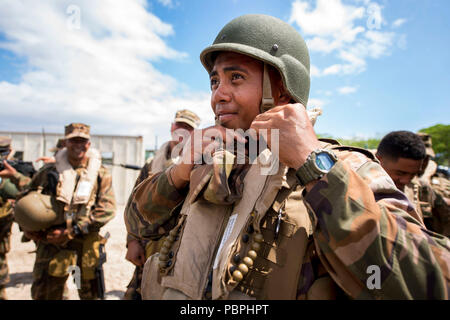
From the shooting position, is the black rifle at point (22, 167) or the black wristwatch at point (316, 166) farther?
the black rifle at point (22, 167)

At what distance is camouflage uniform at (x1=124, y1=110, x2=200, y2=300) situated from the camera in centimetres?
201

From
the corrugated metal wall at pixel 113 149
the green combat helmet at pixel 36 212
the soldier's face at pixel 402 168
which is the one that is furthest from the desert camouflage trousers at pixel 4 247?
the corrugated metal wall at pixel 113 149

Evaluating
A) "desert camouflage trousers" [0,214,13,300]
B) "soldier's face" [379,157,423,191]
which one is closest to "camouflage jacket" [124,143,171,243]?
"soldier's face" [379,157,423,191]

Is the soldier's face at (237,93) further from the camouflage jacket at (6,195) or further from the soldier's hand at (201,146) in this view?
the camouflage jacket at (6,195)

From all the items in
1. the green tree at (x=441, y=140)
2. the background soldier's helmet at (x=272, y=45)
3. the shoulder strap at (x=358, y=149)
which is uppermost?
the green tree at (x=441, y=140)

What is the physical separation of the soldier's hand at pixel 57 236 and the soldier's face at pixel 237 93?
4378 mm

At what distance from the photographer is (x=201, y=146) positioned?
68.4 inches

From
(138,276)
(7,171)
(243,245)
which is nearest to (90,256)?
(138,276)

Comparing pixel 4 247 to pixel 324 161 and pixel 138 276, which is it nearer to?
pixel 138 276

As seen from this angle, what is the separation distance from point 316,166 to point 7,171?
7.09m

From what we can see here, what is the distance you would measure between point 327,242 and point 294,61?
4.03ft

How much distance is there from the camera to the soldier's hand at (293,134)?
1275 millimetres
